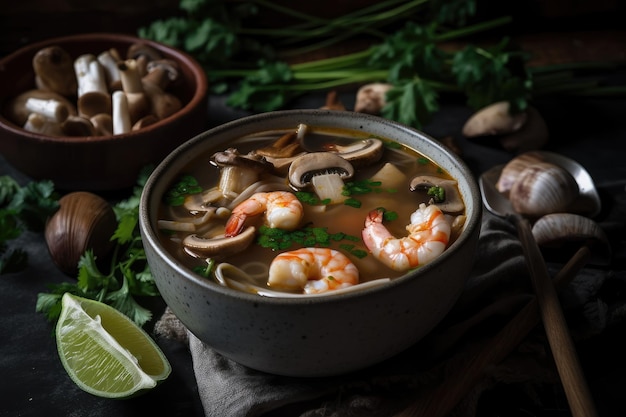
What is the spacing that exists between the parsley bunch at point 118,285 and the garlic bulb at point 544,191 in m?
1.37

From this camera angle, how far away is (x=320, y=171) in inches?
88.4

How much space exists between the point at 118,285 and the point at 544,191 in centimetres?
154

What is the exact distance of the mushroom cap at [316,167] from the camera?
223 centimetres

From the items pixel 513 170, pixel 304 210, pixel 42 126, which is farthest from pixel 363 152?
pixel 42 126

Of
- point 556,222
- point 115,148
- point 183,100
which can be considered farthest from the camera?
point 183,100

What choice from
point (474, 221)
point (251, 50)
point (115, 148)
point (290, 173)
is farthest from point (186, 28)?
point (474, 221)

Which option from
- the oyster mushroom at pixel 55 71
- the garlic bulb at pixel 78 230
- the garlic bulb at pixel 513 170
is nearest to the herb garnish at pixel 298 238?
the garlic bulb at pixel 78 230

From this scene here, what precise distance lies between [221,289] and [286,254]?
225 millimetres

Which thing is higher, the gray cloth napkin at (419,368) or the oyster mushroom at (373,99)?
the gray cloth napkin at (419,368)

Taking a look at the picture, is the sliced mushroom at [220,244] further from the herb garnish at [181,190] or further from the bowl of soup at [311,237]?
the herb garnish at [181,190]

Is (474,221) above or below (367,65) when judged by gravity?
above

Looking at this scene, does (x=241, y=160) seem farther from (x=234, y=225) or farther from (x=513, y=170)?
(x=513, y=170)

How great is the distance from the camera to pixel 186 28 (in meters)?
3.84

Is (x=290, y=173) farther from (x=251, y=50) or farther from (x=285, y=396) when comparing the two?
(x=251, y=50)
